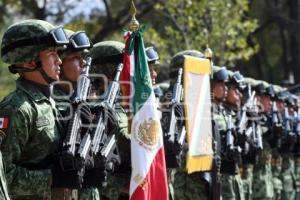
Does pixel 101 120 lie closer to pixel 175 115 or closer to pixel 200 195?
pixel 175 115

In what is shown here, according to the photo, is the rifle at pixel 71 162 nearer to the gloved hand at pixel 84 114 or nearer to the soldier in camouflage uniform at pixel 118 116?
the gloved hand at pixel 84 114

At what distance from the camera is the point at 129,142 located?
618cm

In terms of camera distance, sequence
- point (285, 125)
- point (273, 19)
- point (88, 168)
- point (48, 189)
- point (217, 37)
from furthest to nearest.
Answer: point (273, 19), point (217, 37), point (285, 125), point (88, 168), point (48, 189)

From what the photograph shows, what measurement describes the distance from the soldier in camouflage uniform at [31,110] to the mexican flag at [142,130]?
39.3 inches

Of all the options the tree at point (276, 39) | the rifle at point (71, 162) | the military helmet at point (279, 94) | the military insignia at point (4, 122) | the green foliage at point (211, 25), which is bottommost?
the rifle at point (71, 162)

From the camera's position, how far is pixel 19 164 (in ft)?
15.7

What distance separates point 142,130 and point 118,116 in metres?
0.39

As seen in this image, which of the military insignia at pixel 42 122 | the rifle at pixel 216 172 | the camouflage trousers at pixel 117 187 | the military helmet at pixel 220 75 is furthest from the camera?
the military helmet at pixel 220 75

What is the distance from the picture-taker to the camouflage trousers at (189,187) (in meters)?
8.06

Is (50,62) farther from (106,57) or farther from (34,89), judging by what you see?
(106,57)

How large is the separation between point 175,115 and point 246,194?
2.71 m

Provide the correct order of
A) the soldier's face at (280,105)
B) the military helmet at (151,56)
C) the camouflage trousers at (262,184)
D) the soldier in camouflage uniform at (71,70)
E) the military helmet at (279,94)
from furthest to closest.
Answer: the military helmet at (279,94) → the soldier's face at (280,105) → the camouflage trousers at (262,184) → the military helmet at (151,56) → the soldier in camouflage uniform at (71,70)

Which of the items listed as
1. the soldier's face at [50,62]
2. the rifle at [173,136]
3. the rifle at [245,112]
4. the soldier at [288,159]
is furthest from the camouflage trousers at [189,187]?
the soldier at [288,159]

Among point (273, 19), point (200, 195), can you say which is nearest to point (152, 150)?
point (200, 195)
